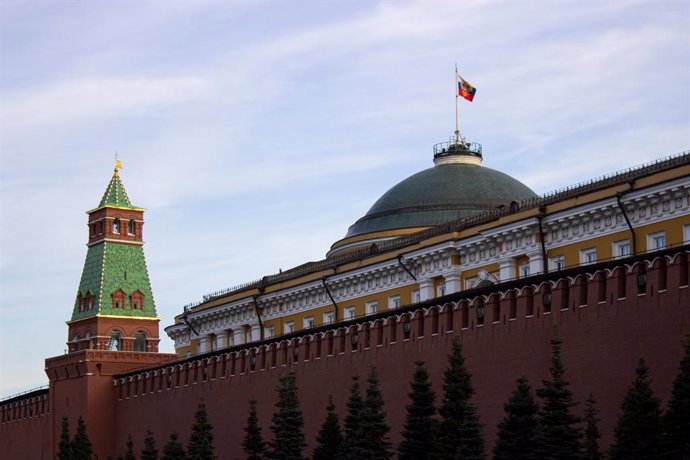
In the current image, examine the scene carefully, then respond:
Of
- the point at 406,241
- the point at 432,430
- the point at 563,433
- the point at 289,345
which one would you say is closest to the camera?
the point at 563,433

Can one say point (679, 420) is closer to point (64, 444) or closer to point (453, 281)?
point (453, 281)

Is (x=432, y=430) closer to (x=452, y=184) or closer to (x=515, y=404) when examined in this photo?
(x=515, y=404)

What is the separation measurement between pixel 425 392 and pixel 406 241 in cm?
1349

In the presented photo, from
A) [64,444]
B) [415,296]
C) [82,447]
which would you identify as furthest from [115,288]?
[415,296]

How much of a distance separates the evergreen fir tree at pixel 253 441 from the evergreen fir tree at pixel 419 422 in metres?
6.28

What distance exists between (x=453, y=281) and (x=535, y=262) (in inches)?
136

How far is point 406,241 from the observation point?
43.7m

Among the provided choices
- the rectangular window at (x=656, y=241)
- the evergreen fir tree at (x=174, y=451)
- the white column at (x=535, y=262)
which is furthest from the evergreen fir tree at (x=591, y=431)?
the evergreen fir tree at (x=174, y=451)

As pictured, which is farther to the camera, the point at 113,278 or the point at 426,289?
the point at 113,278

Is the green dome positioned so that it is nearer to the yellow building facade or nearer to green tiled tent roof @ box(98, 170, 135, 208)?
the yellow building facade

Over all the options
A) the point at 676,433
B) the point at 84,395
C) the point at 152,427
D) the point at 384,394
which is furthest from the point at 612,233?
the point at 84,395

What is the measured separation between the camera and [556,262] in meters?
37.2

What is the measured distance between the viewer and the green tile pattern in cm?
6378

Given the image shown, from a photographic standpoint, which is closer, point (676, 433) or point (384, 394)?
point (676, 433)
